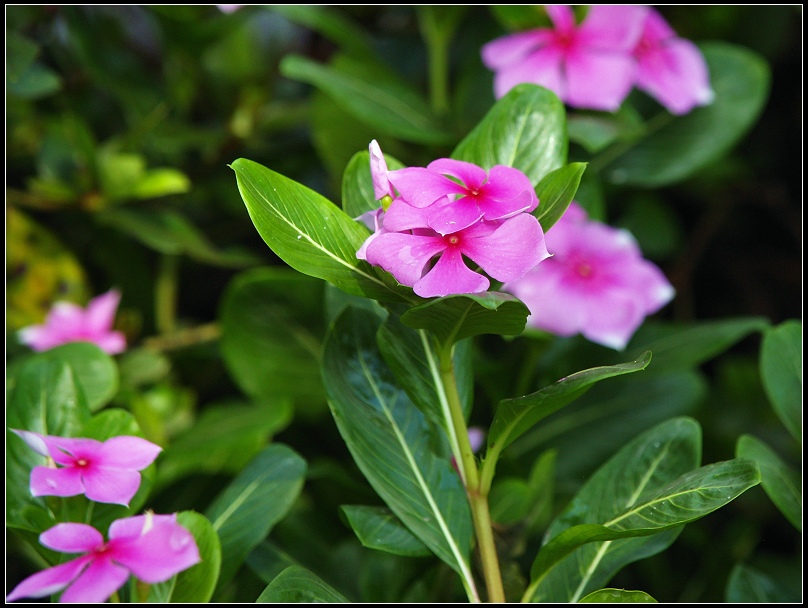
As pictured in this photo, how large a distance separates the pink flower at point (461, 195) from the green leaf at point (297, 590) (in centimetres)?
25

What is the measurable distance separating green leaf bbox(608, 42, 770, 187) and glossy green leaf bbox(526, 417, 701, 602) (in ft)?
1.69

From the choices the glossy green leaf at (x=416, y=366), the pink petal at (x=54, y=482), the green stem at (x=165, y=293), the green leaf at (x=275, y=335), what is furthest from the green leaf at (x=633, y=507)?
the green stem at (x=165, y=293)

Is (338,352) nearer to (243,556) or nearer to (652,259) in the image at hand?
(243,556)

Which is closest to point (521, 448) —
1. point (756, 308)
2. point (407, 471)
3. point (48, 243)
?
point (407, 471)

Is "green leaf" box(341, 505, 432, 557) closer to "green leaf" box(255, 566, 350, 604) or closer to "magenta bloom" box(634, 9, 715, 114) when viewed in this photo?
"green leaf" box(255, 566, 350, 604)

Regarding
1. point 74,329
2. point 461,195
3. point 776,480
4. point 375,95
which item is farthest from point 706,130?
point 74,329

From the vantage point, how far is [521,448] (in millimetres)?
981

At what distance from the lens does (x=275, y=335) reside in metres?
0.99

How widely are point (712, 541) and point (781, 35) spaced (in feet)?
2.72

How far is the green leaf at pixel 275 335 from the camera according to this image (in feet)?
3.14

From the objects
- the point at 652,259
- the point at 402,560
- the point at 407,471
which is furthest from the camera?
the point at 652,259

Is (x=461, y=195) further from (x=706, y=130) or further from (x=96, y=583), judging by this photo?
(x=706, y=130)

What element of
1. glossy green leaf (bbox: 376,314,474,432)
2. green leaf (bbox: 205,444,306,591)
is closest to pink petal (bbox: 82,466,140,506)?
green leaf (bbox: 205,444,306,591)

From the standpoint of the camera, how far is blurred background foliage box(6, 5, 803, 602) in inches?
36.1
